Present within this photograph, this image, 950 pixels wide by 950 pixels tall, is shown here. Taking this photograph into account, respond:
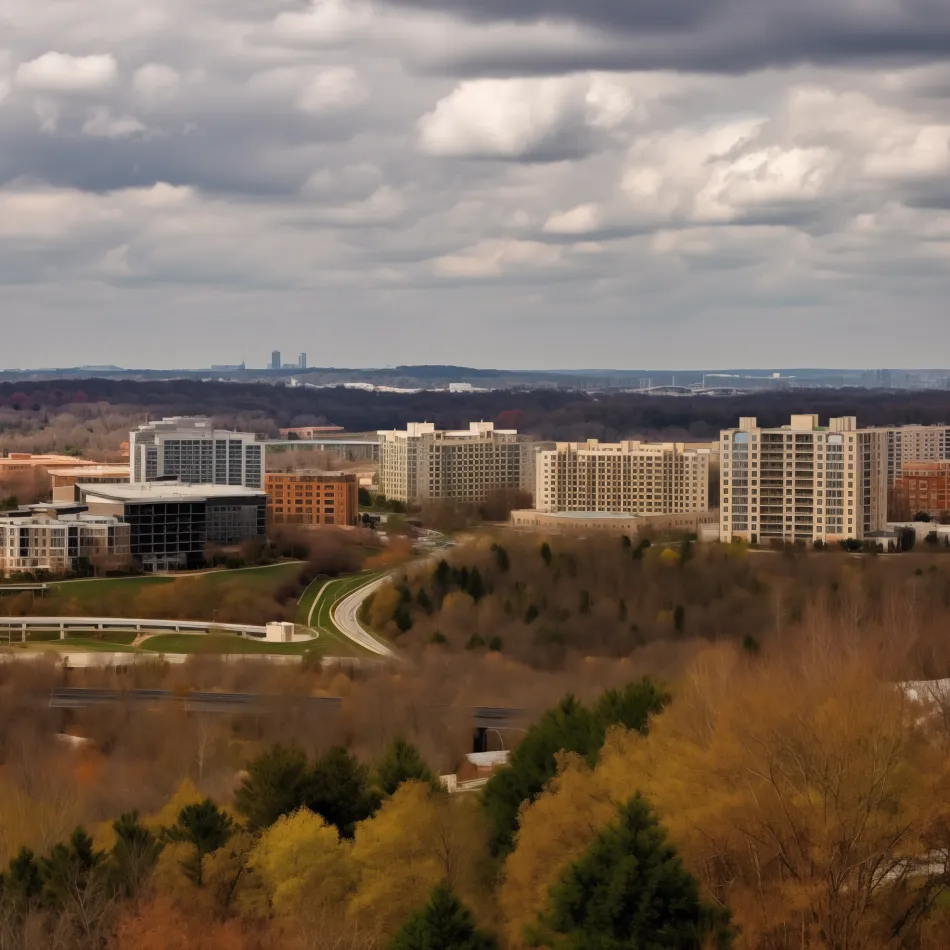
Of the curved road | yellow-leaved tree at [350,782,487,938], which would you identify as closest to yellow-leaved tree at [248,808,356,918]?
yellow-leaved tree at [350,782,487,938]

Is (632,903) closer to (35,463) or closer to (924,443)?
(35,463)

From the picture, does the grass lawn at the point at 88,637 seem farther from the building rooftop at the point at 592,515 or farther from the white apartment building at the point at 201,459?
the white apartment building at the point at 201,459

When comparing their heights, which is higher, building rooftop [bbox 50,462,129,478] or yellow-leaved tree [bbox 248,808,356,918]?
building rooftop [bbox 50,462,129,478]

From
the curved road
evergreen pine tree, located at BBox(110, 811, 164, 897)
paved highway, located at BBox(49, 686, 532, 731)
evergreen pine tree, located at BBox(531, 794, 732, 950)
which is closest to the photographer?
evergreen pine tree, located at BBox(531, 794, 732, 950)

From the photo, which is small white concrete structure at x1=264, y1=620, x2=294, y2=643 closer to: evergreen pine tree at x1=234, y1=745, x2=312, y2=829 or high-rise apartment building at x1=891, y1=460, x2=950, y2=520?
evergreen pine tree at x1=234, y1=745, x2=312, y2=829

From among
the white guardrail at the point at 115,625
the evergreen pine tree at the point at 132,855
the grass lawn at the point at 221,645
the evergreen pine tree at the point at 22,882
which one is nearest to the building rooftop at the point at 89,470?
the white guardrail at the point at 115,625

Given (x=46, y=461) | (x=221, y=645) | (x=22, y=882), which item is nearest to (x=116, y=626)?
(x=221, y=645)
